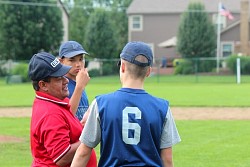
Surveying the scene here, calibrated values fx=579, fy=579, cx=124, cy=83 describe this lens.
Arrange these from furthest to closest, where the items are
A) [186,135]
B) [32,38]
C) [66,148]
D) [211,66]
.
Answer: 1. [32,38]
2. [211,66]
3. [186,135]
4. [66,148]

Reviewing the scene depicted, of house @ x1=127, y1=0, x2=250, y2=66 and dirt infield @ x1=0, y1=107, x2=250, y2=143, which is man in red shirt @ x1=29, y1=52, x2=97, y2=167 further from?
house @ x1=127, y1=0, x2=250, y2=66

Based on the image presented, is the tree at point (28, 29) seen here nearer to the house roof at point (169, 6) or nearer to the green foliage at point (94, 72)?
the green foliage at point (94, 72)

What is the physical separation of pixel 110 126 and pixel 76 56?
2.13m

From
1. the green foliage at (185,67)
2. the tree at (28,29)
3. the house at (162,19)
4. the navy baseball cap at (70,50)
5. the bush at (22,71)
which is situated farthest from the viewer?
the house at (162,19)

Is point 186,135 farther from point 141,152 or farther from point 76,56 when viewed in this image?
point 141,152

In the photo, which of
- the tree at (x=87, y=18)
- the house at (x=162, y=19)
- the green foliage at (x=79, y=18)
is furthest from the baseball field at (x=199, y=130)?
the green foliage at (x=79, y=18)

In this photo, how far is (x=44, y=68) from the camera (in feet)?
14.5

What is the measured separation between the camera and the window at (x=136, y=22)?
60.8m

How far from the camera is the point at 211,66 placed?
46125mm

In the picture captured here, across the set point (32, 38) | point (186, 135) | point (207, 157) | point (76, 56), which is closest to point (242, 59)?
point (32, 38)

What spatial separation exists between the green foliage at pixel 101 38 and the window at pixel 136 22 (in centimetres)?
309

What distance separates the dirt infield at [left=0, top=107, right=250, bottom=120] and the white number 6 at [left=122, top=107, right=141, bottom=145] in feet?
43.8

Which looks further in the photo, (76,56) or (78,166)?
(76,56)

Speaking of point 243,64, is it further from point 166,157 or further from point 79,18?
point 79,18
